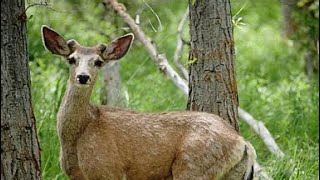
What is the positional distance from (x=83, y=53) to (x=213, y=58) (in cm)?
112

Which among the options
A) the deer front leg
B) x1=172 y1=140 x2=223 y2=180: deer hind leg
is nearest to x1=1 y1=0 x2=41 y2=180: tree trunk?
the deer front leg

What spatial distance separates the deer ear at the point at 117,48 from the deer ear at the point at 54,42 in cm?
32

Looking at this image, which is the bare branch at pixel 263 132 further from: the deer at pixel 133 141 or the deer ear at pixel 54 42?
the deer ear at pixel 54 42

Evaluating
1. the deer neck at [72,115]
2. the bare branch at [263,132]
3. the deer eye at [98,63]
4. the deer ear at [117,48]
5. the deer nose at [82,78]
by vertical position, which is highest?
the deer ear at [117,48]

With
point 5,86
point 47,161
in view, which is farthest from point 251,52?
point 5,86

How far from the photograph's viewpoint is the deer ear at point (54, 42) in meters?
6.96

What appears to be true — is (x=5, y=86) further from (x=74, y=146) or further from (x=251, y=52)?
(x=251, y=52)

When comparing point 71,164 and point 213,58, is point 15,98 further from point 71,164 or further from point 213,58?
point 213,58

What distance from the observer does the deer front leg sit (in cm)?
694

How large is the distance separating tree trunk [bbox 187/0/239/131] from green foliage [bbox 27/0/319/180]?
0.90m

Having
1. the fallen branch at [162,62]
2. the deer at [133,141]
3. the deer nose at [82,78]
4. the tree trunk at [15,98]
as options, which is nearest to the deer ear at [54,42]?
the deer at [133,141]

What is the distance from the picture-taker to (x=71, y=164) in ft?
22.8

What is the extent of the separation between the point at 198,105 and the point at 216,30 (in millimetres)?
662

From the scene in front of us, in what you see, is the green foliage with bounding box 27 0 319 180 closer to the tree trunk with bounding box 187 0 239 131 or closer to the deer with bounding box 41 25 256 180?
the tree trunk with bounding box 187 0 239 131
